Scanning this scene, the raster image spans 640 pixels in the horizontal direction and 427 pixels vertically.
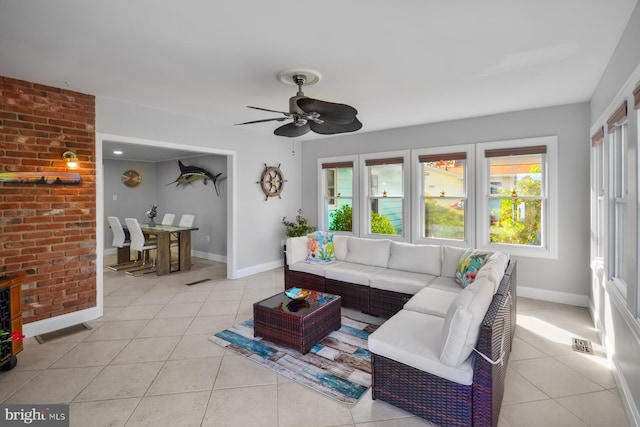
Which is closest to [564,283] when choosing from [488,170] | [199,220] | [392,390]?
[488,170]

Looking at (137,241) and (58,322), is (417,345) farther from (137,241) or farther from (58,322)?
(137,241)

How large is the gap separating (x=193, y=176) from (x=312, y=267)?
4399 millimetres

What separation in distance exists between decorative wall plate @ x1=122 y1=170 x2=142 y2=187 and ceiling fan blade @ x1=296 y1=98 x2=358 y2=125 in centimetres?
696

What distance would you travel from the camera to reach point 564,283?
4.07 meters

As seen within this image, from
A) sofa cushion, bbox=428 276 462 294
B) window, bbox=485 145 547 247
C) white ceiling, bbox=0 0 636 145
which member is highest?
white ceiling, bbox=0 0 636 145

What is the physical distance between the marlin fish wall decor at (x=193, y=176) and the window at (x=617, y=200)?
20.2ft

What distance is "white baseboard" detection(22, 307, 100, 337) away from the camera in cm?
317

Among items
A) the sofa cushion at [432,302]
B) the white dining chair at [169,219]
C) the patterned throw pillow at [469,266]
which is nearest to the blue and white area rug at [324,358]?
the sofa cushion at [432,302]

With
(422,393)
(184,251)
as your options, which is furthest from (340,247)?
(184,251)

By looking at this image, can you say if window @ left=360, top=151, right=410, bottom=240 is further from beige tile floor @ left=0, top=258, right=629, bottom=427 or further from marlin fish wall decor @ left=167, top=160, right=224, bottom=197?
marlin fish wall decor @ left=167, top=160, right=224, bottom=197

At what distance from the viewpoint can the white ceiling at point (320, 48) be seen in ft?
6.50

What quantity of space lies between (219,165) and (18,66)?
13.2ft

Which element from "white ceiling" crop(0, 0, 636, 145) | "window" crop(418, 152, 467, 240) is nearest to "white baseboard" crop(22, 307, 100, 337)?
"white ceiling" crop(0, 0, 636, 145)

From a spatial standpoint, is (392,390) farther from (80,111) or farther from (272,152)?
(272,152)
